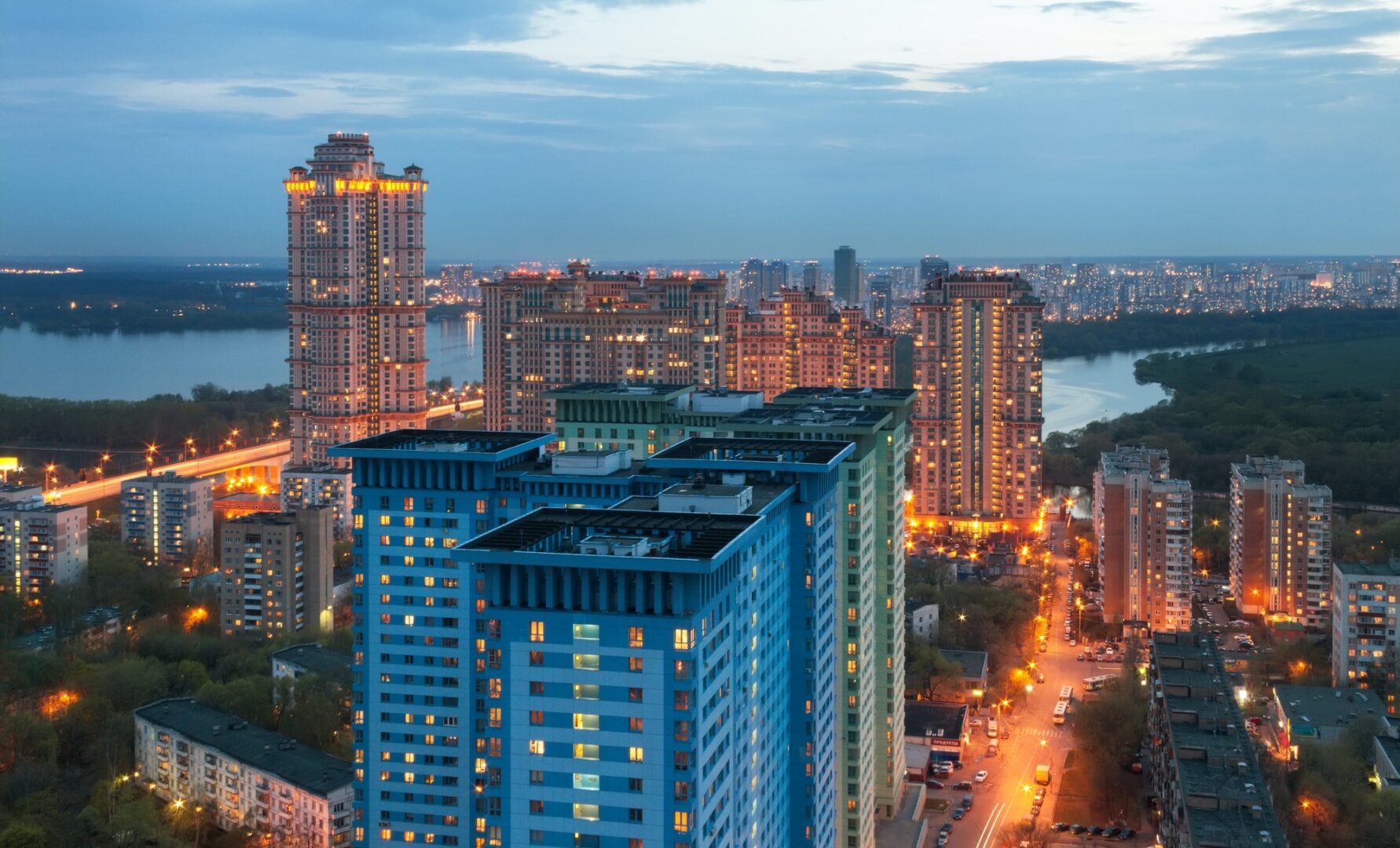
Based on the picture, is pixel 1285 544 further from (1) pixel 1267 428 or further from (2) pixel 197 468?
(2) pixel 197 468

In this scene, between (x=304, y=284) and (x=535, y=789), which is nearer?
(x=535, y=789)

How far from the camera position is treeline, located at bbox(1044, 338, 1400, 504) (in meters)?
20.8

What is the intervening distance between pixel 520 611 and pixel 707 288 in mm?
14969

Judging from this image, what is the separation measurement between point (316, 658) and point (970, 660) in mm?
5527

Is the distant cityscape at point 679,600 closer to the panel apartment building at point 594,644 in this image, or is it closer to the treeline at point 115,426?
the panel apartment building at point 594,644

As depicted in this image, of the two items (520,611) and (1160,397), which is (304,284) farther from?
(1160,397)

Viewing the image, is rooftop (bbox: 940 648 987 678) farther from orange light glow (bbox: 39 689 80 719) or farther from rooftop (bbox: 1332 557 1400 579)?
orange light glow (bbox: 39 689 80 719)

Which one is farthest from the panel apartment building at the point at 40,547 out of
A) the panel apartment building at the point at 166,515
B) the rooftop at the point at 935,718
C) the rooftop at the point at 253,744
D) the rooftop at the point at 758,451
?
the rooftop at the point at 758,451

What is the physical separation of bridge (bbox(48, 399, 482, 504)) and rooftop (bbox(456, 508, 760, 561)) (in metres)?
13.9

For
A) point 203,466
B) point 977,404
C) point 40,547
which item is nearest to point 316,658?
point 40,547

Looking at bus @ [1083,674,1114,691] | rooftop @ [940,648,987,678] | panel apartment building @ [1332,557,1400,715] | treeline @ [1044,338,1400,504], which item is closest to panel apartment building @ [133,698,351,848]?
rooftop @ [940,648,987,678]

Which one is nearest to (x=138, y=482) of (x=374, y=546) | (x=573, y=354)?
(x=573, y=354)

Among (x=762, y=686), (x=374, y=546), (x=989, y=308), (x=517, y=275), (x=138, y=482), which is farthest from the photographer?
(x=517, y=275)

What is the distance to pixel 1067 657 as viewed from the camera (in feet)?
46.3
